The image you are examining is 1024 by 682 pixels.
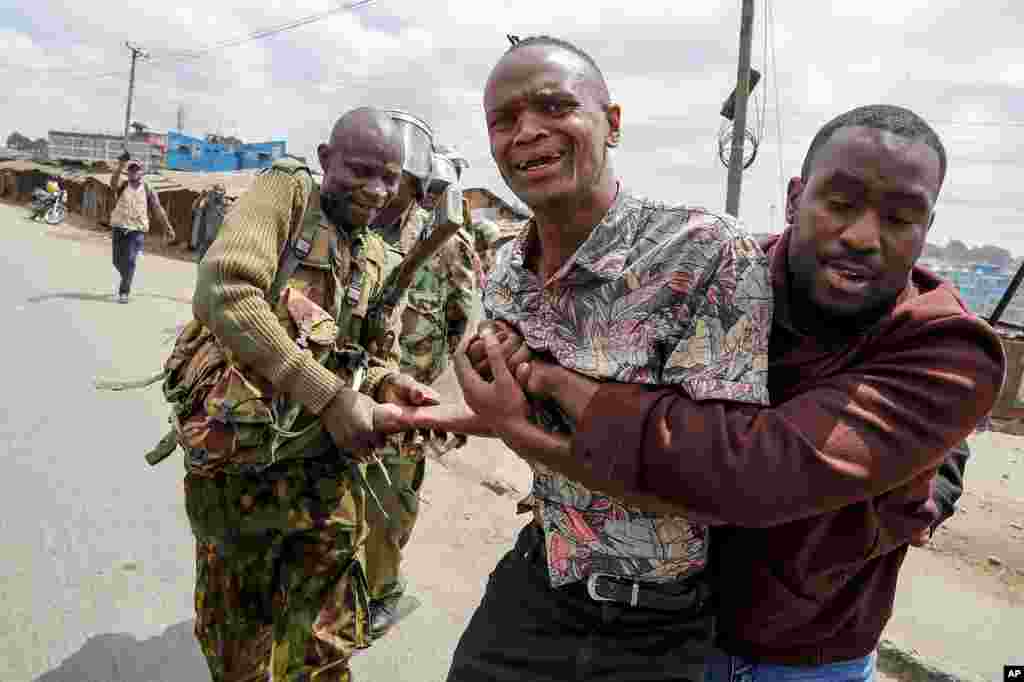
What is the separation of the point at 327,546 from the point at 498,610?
895 mm

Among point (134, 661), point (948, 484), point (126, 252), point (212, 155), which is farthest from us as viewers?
point (212, 155)

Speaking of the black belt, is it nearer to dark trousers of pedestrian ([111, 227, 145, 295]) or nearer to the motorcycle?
dark trousers of pedestrian ([111, 227, 145, 295])

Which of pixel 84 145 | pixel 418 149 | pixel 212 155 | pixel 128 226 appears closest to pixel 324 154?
pixel 418 149

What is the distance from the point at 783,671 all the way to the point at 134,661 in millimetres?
2539

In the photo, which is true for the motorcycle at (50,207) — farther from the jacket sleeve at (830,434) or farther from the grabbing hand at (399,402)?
the jacket sleeve at (830,434)

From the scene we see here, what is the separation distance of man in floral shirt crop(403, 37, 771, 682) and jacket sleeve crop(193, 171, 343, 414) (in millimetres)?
754

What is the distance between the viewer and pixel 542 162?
1467 mm

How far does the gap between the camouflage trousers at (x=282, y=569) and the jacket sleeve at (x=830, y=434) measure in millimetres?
1462

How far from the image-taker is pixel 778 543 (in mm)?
1427

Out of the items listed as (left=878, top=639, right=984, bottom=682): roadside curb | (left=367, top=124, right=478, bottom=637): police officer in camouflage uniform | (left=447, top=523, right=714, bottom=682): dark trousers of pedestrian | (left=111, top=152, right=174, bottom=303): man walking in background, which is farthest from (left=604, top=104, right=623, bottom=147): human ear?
(left=111, top=152, right=174, bottom=303): man walking in background

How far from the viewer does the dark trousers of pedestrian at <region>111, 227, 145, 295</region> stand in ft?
33.7

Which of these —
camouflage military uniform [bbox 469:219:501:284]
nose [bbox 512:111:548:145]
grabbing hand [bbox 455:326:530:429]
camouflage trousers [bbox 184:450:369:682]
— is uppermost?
nose [bbox 512:111:548:145]

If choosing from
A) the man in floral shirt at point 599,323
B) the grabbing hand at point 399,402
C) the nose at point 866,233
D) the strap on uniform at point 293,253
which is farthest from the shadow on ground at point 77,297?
the nose at point 866,233

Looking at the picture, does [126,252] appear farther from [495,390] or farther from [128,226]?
[495,390]
